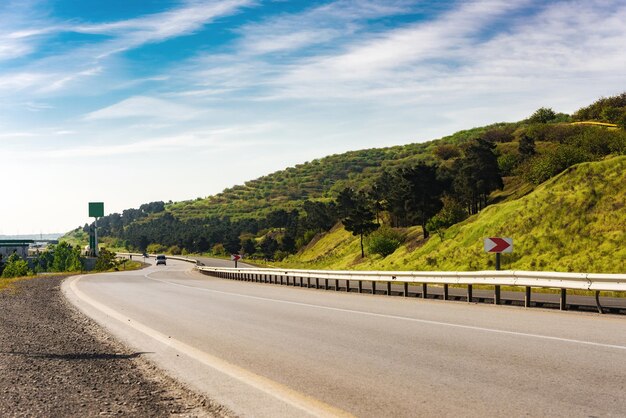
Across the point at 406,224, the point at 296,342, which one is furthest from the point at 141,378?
the point at 406,224

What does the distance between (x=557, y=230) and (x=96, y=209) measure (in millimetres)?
124689

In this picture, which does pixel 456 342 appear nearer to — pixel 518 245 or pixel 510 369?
Answer: pixel 510 369

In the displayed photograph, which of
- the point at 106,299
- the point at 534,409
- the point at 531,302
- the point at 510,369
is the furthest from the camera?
the point at 106,299

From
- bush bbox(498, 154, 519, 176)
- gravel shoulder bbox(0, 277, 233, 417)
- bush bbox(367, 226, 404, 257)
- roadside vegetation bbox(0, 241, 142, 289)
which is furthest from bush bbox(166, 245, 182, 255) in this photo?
gravel shoulder bbox(0, 277, 233, 417)

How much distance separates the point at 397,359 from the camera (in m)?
10.0

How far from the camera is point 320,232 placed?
377 ft

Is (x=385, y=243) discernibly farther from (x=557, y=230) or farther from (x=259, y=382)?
(x=259, y=382)

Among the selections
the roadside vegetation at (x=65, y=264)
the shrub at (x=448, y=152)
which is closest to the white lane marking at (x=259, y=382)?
the roadside vegetation at (x=65, y=264)

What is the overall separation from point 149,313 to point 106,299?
839 cm

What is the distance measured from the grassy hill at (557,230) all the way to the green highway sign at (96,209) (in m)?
106

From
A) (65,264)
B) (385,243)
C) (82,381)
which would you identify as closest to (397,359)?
(82,381)

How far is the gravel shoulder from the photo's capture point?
7543 mm

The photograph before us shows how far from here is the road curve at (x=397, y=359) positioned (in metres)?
7.19

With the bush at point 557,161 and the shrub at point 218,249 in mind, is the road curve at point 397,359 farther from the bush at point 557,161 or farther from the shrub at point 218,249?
the shrub at point 218,249
